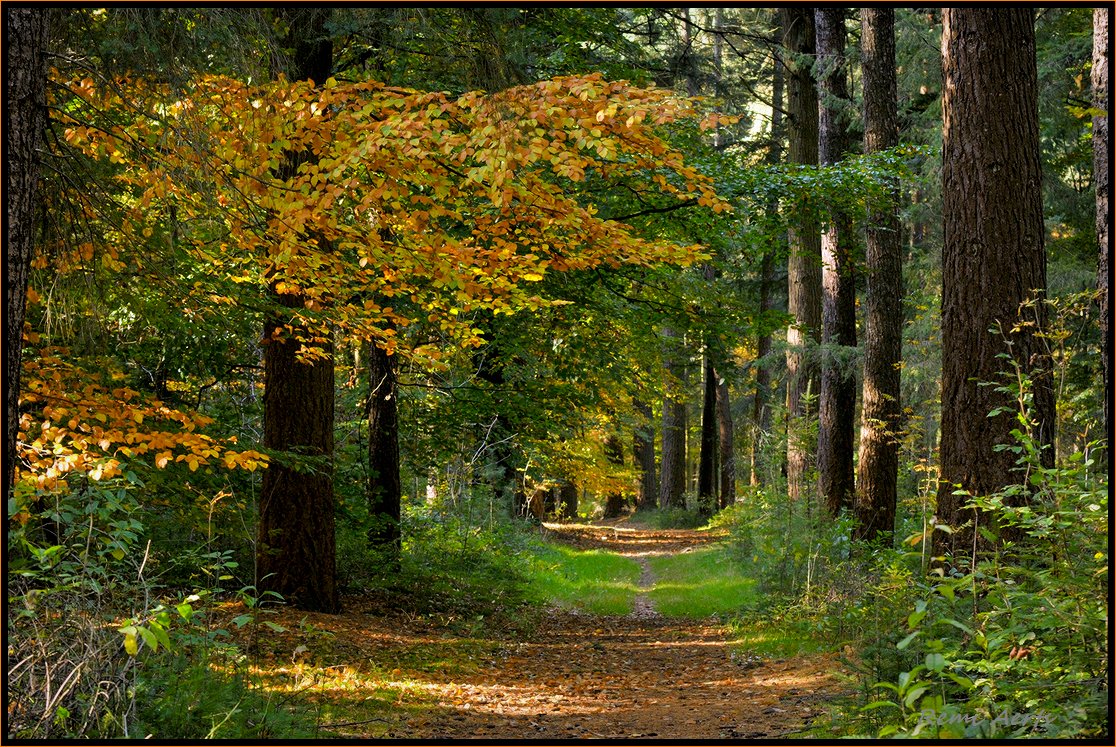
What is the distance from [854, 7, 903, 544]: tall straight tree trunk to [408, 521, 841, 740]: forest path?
2501 millimetres

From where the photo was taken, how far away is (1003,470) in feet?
19.1

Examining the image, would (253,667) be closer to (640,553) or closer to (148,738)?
(148,738)

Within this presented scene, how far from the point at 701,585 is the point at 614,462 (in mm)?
16610

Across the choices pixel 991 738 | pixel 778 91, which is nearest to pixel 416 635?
pixel 991 738

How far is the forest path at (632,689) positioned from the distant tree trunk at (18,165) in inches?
125

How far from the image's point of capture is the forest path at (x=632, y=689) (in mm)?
6055

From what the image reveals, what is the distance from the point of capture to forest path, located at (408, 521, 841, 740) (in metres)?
6.05

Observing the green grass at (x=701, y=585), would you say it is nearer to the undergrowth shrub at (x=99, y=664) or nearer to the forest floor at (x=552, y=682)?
the forest floor at (x=552, y=682)

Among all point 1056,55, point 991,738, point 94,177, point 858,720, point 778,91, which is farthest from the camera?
point 778,91

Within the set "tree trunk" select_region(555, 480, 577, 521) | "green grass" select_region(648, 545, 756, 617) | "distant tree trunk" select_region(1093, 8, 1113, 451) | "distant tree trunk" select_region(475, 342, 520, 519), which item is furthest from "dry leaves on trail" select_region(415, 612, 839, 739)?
"tree trunk" select_region(555, 480, 577, 521)

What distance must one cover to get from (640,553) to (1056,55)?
1368 cm

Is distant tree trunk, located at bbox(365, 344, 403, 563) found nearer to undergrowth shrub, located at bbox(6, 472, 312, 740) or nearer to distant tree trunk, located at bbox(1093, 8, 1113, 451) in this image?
undergrowth shrub, located at bbox(6, 472, 312, 740)

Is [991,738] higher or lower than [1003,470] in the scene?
lower

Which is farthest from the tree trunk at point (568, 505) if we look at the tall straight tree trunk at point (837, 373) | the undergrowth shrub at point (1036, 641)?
the undergrowth shrub at point (1036, 641)
